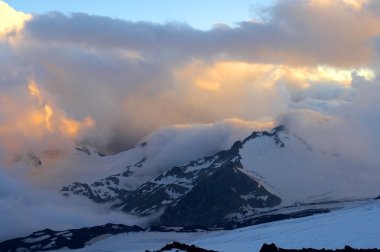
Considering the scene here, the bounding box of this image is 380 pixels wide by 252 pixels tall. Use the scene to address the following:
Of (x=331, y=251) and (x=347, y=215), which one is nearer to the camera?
(x=331, y=251)

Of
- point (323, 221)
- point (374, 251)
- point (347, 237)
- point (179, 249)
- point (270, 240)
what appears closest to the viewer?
point (374, 251)

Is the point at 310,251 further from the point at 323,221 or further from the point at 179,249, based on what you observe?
the point at 323,221

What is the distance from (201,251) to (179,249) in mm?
3520

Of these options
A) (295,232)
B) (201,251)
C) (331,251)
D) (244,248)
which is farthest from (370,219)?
(201,251)

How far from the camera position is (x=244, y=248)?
100250 millimetres

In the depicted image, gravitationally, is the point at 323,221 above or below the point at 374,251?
above

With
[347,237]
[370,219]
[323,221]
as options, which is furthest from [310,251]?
[323,221]

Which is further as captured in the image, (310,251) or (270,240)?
(270,240)

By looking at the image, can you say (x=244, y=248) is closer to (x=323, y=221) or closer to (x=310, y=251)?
(x=310, y=251)

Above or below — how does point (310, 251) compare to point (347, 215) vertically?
below

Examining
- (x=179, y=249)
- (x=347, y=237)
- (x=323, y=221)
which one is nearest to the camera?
(x=179, y=249)

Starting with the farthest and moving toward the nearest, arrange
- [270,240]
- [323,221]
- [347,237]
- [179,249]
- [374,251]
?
[323,221] → [270,240] → [347,237] → [179,249] → [374,251]

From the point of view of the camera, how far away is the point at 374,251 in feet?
260

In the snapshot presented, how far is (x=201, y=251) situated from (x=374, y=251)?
19.9 metres
